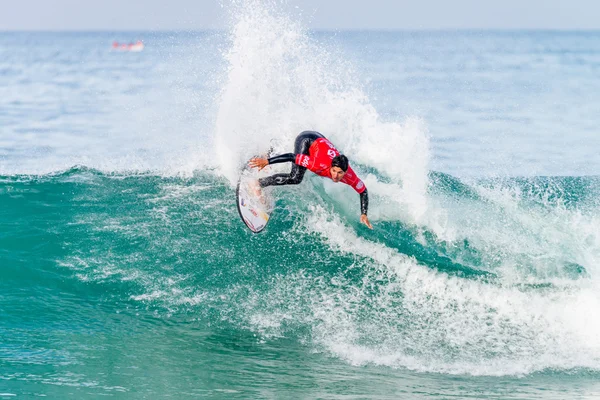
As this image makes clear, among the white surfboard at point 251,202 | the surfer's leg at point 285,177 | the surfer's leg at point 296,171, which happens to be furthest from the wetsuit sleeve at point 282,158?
the white surfboard at point 251,202

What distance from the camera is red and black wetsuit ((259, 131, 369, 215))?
8.59m

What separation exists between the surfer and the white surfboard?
9.0 inches

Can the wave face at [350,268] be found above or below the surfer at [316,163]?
below

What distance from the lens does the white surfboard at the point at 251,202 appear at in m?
9.08

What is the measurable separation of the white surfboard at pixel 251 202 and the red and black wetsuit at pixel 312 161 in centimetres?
27

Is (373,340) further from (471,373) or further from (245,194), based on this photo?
(245,194)

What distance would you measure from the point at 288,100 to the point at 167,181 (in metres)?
2.72

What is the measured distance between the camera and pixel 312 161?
862cm

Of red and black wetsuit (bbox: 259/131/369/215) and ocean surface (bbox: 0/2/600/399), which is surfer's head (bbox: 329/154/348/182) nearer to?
red and black wetsuit (bbox: 259/131/369/215)

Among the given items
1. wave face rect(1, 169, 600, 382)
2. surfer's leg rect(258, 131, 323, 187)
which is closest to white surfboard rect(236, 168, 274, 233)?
surfer's leg rect(258, 131, 323, 187)

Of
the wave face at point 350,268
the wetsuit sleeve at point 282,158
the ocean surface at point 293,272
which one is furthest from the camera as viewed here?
the wetsuit sleeve at point 282,158

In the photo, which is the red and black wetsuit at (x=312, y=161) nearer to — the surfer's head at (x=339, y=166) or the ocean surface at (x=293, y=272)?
the surfer's head at (x=339, y=166)

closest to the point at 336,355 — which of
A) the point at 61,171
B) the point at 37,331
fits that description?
the point at 37,331

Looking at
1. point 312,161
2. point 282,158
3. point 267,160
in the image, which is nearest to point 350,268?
point 312,161
